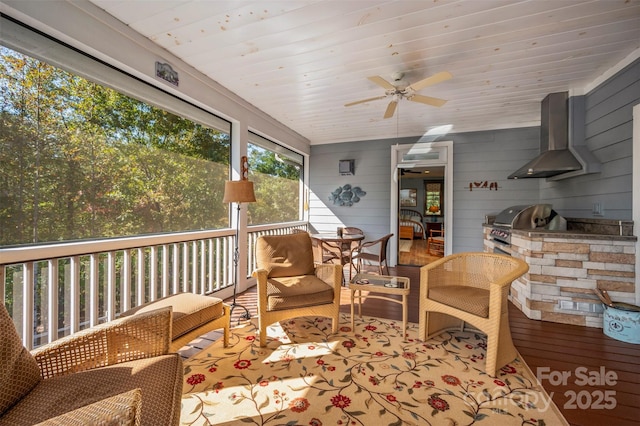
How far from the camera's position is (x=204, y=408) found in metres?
1.62

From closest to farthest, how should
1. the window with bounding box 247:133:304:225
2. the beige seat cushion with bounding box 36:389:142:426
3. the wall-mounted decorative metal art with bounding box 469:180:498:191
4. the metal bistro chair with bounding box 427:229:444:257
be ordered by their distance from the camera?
the beige seat cushion with bounding box 36:389:142:426 → the window with bounding box 247:133:304:225 → the wall-mounted decorative metal art with bounding box 469:180:498:191 → the metal bistro chair with bounding box 427:229:444:257

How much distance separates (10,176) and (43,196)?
0.67 feet

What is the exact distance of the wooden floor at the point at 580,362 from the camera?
1.61m

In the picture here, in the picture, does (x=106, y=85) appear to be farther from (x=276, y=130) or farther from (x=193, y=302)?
(x=276, y=130)

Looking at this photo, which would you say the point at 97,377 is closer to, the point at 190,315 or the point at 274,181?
the point at 190,315

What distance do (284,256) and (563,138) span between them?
3.89 meters

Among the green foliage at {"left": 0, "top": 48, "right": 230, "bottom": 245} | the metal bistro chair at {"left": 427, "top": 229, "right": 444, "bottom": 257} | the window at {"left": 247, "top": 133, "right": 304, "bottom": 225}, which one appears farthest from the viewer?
the metal bistro chair at {"left": 427, "top": 229, "right": 444, "bottom": 257}

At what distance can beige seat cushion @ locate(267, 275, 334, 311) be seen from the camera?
7.84ft

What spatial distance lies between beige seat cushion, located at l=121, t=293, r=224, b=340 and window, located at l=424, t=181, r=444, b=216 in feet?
28.7

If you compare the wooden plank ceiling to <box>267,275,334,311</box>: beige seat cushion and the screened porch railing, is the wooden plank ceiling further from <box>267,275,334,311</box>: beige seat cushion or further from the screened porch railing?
<box>267,275,334,311</box>: beige seat cushion

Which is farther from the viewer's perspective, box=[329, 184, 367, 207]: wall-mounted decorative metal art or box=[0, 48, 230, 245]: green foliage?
box=[329, 184, 367, 207]: wall-mounted decorative metal art

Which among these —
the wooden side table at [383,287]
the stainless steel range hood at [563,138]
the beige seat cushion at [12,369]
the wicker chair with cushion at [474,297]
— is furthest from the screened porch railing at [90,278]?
the stainless steel range hood at [563,138]

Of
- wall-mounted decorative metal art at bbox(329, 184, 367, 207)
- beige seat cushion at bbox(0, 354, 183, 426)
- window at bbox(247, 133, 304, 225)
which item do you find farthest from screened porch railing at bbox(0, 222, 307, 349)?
wall-mounted decorative metal art at bbox(329, 184, 367, 207)

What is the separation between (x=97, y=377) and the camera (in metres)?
1.16
